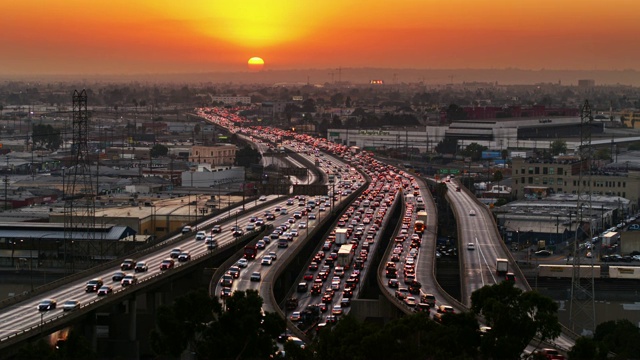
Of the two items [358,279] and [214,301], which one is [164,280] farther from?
[214,301]

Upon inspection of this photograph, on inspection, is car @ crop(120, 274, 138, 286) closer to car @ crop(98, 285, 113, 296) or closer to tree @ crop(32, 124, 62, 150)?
car @ crop(98, 285, 113, 296)

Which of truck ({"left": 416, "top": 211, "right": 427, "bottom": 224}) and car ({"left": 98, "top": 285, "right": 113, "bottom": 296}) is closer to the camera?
car ({"left": 98, "top": 285, "right": 113, "bottom": 296})

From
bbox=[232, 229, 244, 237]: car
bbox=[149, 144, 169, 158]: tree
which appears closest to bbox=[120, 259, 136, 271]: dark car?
bbox=[232, 229, 244, 237]: car

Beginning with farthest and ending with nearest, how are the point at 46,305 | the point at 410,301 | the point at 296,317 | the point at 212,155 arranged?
the point at 212,155 → the point at 410,301 → the point at 296,317 → the point at 46,305

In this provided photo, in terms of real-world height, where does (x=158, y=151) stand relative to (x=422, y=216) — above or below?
above

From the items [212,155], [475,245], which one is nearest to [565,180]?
[475,245]

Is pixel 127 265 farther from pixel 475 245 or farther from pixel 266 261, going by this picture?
pixel 475 245
